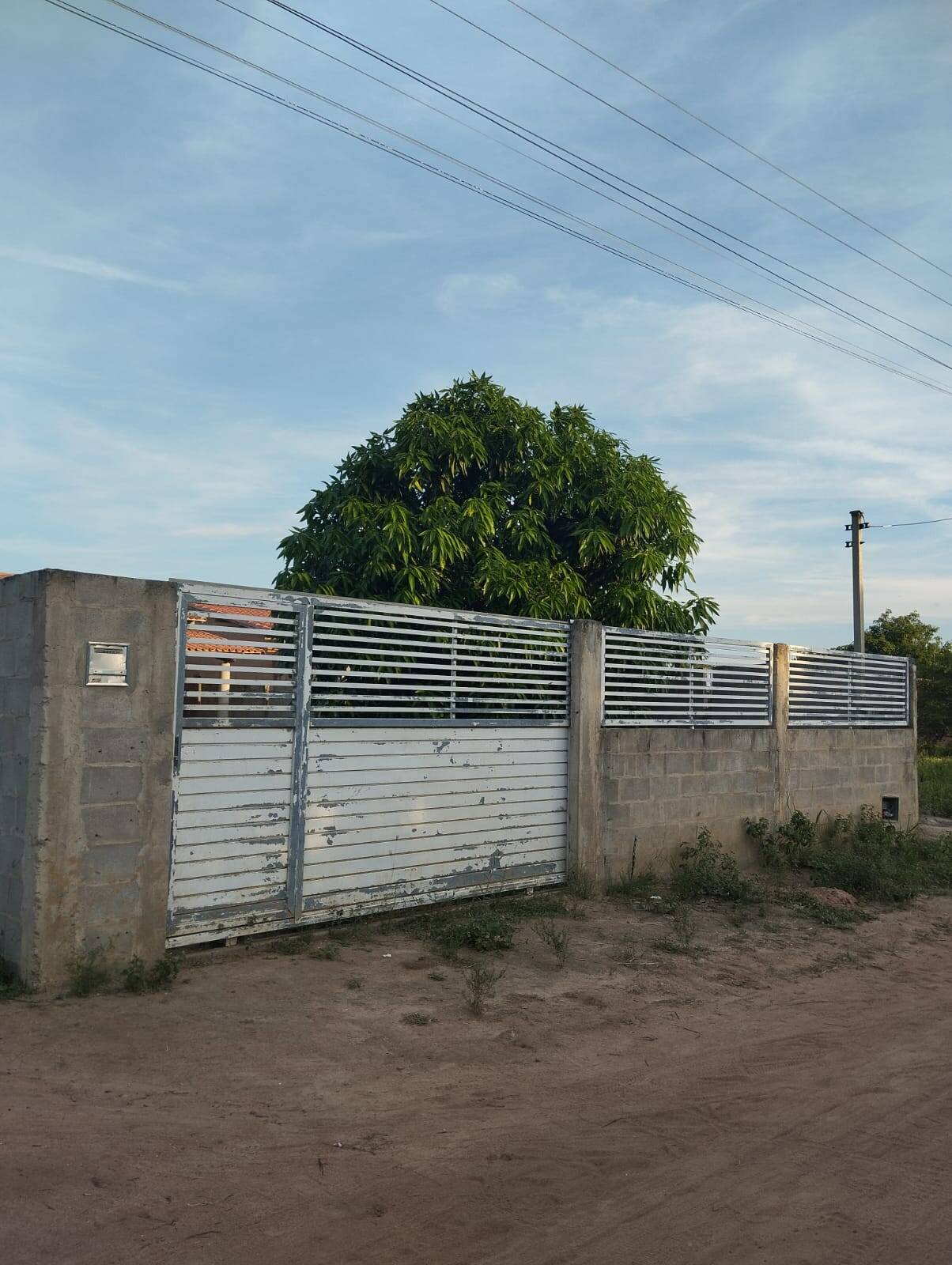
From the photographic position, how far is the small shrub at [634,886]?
9250 millimetres

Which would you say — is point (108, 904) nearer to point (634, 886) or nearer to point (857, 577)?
point (634, 886)

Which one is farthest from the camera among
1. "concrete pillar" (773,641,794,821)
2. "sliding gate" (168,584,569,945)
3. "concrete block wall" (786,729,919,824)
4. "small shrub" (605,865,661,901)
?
"concrete block wall" (786,729,919,824)

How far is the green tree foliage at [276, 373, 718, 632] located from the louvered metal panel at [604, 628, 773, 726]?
185cm

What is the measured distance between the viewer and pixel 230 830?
660 centimetres

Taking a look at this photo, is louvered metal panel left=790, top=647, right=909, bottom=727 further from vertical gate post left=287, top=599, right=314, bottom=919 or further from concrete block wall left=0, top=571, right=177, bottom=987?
concrete block wall left=0, top=571, right=177, bottom=987

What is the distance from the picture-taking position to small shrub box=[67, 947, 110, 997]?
18.6 ft

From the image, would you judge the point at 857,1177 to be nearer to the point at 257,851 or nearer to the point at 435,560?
the point at 257,851

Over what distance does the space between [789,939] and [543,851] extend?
216 centimetres

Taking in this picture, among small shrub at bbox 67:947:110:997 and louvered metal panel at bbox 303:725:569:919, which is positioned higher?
louvered metal panel at bbox 303:725:569:919

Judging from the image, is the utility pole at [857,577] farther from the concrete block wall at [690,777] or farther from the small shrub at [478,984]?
the small shrub at [478,984]

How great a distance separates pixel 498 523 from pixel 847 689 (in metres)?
5.07

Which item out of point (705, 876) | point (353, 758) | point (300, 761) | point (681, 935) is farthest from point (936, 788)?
point (300, 761)

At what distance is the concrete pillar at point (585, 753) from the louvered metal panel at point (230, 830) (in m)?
3.11

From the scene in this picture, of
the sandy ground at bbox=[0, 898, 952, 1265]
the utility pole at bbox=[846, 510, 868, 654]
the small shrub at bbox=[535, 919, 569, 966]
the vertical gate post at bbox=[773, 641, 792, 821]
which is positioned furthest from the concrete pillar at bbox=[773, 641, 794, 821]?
the utility pole at bbox=[846, 510, 868, 654]
